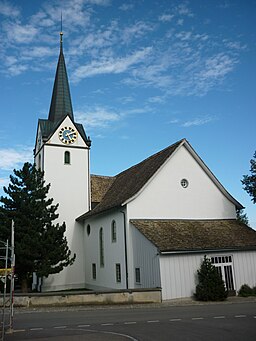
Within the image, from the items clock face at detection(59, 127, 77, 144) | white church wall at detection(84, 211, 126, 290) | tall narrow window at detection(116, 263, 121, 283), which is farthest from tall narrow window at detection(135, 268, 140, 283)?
clock face at detection(59, 127, 77, 144)

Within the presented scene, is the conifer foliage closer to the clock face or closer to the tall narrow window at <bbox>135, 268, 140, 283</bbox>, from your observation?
the tall narrow window at <bbox>135, 268, 140, 283</bbox>

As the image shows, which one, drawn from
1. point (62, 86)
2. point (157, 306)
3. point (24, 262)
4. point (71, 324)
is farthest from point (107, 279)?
point (62, 86)

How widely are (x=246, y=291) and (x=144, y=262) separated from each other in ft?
20.1

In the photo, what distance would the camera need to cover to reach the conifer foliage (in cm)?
1962

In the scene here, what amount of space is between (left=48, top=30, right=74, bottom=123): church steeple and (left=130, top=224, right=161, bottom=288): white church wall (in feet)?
48.3

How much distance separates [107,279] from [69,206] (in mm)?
7745

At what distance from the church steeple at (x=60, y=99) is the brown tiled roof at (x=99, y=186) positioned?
605 cm

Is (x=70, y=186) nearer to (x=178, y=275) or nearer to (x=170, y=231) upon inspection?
(x=170, y=231)

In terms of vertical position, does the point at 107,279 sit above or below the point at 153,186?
below

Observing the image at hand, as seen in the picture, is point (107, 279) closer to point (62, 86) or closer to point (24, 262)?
point (24, 262)

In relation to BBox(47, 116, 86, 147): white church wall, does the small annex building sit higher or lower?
lower

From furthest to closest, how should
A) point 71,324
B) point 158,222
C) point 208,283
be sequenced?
point 158,222
point 208,283
point 71,324

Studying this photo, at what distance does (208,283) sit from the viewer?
64.8 ft

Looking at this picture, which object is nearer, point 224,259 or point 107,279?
point 224,259
